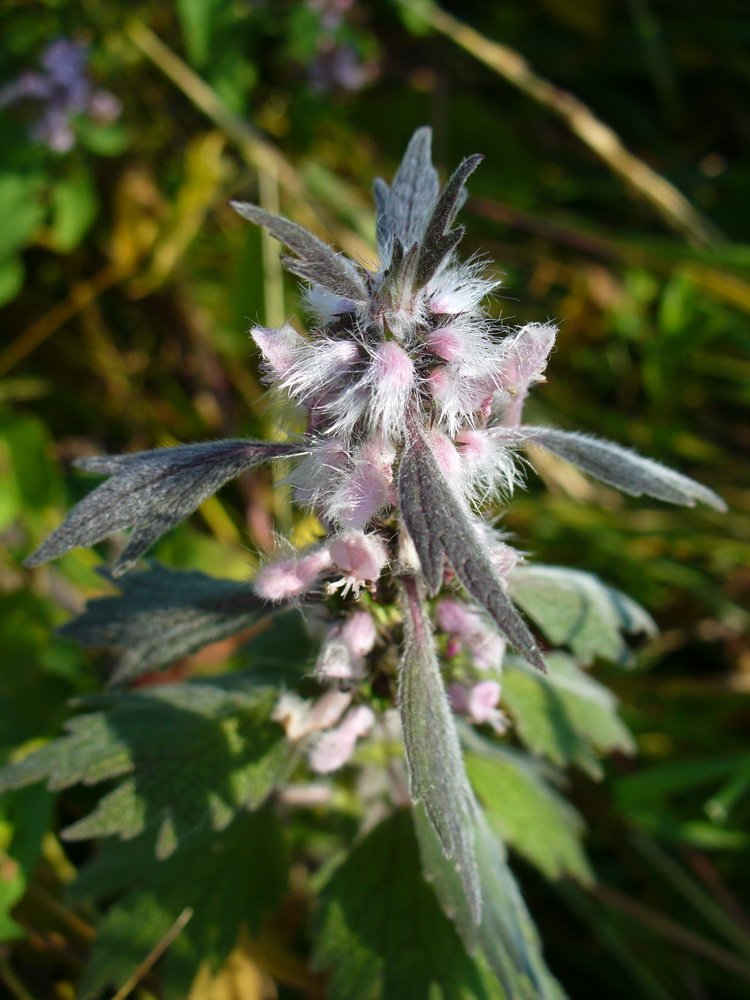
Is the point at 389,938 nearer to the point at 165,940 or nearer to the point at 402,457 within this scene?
the point at 165,940

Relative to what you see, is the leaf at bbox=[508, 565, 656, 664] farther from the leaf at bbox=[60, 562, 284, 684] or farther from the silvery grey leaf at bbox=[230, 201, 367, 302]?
the silvery grey leaf at bbox=[230, 201, 367, 302]

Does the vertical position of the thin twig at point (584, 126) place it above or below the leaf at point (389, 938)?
above

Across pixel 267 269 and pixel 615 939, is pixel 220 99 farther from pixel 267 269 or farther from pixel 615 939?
pixel 615 939

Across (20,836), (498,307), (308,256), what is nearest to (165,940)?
(20,836)

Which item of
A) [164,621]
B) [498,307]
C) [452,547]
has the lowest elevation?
[164,621]

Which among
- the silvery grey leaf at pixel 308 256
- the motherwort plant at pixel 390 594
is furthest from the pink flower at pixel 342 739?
the silvery grey leaf at pixel 308 256

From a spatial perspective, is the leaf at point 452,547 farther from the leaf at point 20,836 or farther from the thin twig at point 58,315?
the thin twig at point 58,315
